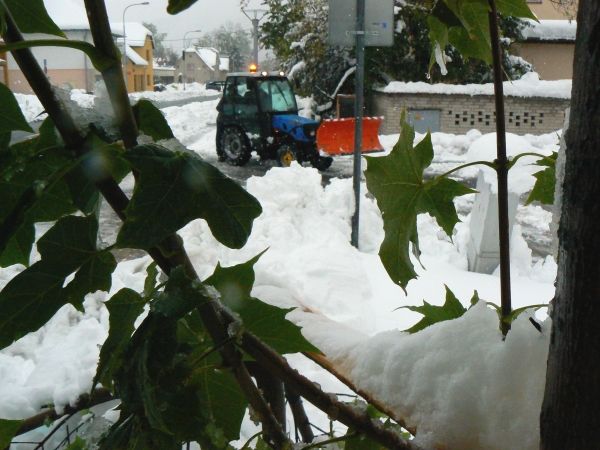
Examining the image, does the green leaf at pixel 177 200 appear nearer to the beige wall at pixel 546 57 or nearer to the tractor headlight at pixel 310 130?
the tractor headlight at pixel 310 130

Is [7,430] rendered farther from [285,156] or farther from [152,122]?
[285,156]

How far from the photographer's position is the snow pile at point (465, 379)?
1.12 feet

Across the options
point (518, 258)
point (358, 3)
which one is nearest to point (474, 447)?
point (518, 258)

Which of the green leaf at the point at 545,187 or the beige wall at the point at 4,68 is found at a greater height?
the beige wall at the point at 4,68

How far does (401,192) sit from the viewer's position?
0.46 metres

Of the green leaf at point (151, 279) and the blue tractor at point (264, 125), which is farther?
the blue tractor at point (264, 125)

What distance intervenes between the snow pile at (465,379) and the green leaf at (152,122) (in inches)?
7.9

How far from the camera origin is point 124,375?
280mm

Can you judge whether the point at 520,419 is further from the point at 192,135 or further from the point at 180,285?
the point at 192,135

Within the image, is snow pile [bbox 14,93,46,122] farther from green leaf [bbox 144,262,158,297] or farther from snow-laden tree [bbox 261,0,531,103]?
snow-laden tree [bbox 261,0,531,103]

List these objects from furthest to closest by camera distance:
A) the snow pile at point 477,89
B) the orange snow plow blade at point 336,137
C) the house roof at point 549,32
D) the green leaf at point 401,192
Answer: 1. the house roof at point 549,32
2. the snow pile at point 477,89
3. the orange snow plow blade at point 336,137
4. the green leaf at point 401,192

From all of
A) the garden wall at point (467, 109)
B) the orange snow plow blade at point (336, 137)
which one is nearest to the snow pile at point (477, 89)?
the garden wall at point (467, 109)

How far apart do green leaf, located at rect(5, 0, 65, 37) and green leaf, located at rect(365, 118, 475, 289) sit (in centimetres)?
23

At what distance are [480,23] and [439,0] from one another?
0.04 m
